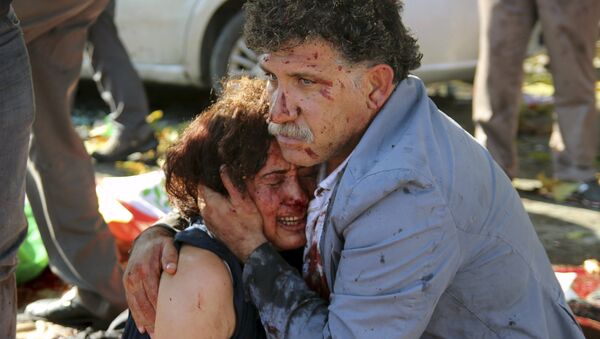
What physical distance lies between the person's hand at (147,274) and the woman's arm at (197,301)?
8cm

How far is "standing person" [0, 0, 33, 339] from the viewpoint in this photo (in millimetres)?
2592

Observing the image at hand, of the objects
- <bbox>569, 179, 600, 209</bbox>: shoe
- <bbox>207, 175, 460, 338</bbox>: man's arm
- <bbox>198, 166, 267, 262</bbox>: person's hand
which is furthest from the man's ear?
<bbox>569, 179, 600, 209</bbox>: shoe

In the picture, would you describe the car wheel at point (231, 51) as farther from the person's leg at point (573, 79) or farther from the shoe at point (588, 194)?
the shoe at point (588, 194)

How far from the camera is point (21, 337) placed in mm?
3852

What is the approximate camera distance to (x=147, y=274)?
2.66 metres

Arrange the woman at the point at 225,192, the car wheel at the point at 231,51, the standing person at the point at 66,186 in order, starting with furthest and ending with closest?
the car wheel at the point at 231,51, the standing person at the point at 66,186, the woman at the point at 225,192

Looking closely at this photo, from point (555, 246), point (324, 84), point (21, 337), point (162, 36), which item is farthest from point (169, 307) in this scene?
point (162, 36)

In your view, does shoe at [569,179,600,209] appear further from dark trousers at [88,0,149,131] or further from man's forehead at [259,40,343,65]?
man's forehead at [259,40,343,65]

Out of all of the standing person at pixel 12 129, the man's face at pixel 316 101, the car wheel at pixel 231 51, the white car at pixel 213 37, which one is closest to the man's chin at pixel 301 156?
the man's face at pixel 316 101

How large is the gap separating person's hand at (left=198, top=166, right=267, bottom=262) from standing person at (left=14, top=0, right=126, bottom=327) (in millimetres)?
1068

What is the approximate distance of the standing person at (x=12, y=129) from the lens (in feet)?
8.50

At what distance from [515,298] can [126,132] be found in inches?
163

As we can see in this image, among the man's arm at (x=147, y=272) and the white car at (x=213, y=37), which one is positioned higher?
the man's arm at (x=147, y=272)

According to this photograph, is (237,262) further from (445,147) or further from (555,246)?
(555,246)
